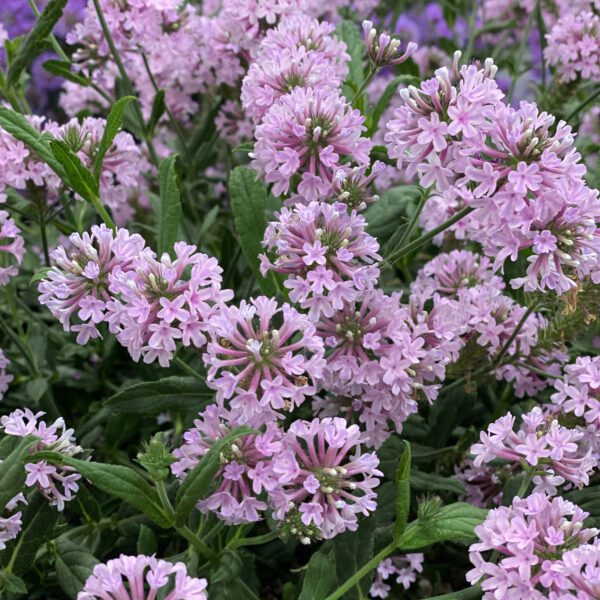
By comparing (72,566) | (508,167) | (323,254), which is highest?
(508,167)

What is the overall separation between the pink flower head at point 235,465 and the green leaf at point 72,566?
0.93 ft

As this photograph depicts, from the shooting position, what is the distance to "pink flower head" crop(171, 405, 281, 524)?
3.72 ft

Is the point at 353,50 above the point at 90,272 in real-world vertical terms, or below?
above

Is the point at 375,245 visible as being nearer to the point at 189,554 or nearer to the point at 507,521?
the point at 507,521

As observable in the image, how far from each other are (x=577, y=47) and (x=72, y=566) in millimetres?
1623

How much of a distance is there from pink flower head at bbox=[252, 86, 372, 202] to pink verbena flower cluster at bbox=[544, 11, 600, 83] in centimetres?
99

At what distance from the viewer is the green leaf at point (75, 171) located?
1359 mm

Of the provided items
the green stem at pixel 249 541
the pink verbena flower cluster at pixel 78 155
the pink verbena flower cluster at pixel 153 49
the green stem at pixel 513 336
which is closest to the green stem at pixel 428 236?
the green stem at pixel 513 336

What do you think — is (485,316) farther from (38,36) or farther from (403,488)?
(38,36)

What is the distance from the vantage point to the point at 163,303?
3.74ft

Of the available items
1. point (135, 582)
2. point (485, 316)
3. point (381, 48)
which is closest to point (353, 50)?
point (381, 48)

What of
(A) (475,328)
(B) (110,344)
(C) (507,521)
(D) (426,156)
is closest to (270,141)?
(D) (426,156)

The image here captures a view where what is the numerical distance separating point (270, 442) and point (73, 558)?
477 mm

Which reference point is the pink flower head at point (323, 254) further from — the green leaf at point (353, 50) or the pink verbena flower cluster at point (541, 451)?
the green leaf at point (353, 50)
